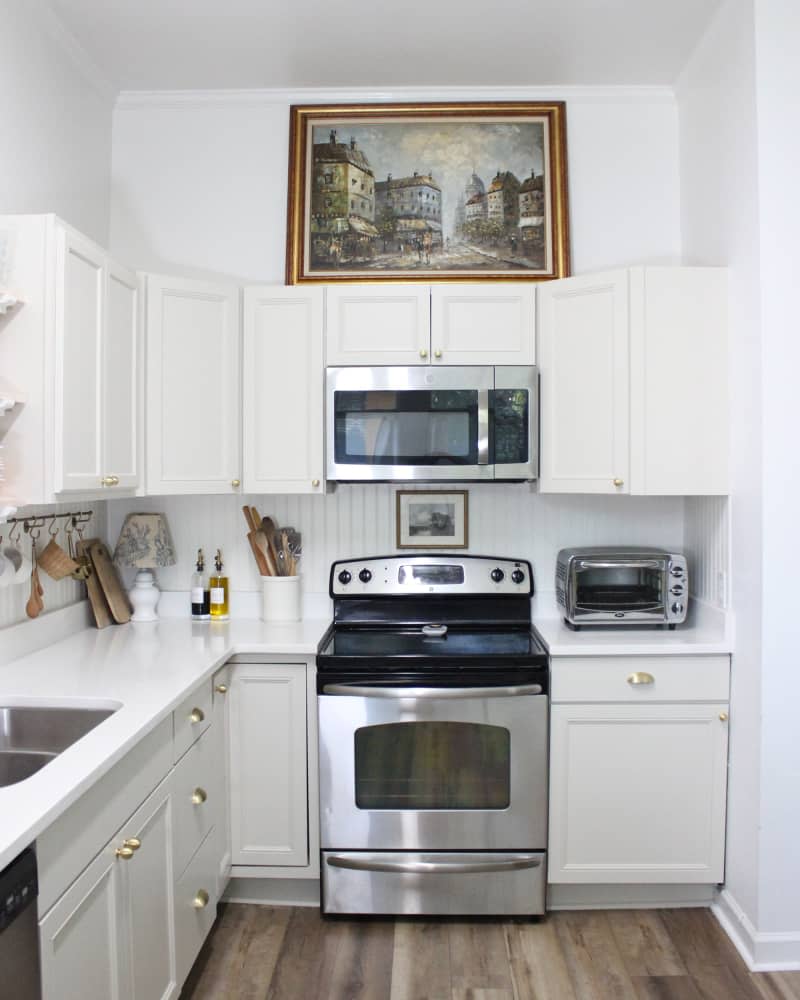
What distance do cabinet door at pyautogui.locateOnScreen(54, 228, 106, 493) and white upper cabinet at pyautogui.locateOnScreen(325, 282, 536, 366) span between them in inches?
30.9

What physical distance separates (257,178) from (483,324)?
1112 mm

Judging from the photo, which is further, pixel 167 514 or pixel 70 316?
pixel 167 514

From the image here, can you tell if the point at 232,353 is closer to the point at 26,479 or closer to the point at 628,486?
the point at 26,479

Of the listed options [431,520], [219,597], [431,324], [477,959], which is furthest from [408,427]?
[477,959]

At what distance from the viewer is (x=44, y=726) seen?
5.66 ft

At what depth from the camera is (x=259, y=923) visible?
7.55ft

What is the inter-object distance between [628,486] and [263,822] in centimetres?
159

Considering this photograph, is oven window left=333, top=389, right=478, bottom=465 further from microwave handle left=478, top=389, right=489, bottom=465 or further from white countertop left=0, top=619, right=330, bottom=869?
white countertop left=0, top=619, right=330, bottom=869

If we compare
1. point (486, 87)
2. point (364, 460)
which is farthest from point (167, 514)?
point (486, 87)

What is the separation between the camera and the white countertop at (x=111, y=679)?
120 cm

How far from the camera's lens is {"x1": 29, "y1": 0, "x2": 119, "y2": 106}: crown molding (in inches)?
89.3

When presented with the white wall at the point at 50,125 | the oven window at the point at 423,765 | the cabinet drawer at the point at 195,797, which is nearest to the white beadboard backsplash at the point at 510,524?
the oven window at the point at 423,765

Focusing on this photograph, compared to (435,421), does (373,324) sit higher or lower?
higher

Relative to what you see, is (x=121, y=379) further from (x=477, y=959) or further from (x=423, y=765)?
(x=477, y=959)
